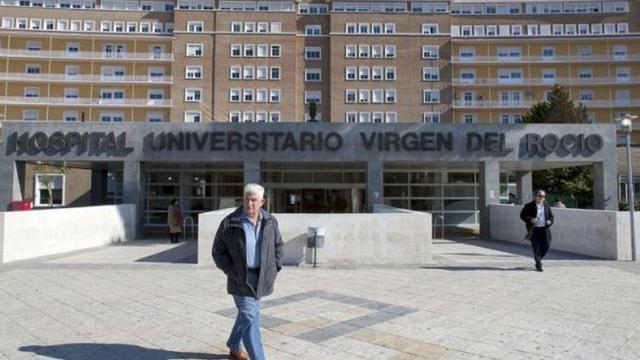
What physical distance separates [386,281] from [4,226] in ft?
30.4

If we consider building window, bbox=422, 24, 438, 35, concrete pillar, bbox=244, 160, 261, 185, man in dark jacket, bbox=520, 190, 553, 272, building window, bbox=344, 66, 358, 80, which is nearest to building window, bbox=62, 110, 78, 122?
building window, bbox=344, 66, 358, 80

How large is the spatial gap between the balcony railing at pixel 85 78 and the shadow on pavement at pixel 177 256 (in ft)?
159

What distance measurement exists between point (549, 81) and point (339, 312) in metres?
64.1

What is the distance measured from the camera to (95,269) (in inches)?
445

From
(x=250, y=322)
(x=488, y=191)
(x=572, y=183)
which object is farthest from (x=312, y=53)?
(x=250, y=322)

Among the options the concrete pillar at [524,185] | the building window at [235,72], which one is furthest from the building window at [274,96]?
the concrete pillar at [524,185]

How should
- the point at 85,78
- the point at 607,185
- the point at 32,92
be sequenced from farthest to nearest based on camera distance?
the point at 85,78
the point at 32,92
the point at 607,185

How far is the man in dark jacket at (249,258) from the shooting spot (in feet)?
15.7

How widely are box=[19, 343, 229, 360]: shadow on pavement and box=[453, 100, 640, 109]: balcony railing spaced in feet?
197

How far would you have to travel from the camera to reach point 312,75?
203 feet

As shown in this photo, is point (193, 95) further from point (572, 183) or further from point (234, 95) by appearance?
point (572, 183)

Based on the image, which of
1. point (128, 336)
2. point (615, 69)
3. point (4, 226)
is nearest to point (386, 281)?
point (128, 336)

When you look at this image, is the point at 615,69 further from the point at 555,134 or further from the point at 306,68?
the point at 555,134

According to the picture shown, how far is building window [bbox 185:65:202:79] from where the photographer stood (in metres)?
60.4
